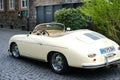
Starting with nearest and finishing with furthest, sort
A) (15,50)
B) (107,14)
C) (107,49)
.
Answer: (107,49) < (15,50) < (107,14)

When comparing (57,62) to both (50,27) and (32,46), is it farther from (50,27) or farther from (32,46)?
(50,27)

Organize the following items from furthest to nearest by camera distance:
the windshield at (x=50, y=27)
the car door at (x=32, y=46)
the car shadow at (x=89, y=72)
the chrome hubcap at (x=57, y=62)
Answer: the windshield at (x=50, y=27) < the car door at (x=32, y=46) < the chrome hubcap at (x=57, y=62) < the car shadow at (x=89, y=72)

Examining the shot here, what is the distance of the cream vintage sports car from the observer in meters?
7.21

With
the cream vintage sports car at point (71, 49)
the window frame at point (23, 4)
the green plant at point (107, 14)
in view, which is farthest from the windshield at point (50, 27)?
the window frame at point (23, 4)

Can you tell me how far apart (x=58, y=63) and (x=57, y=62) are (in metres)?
0.04

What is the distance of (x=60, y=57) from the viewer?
779 centimetres

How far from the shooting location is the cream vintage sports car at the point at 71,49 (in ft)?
23.6

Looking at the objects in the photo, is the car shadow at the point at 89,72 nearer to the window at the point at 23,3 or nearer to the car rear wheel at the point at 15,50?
the car rear wheel at the point at 15,50

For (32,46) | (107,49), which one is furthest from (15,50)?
(107,49)

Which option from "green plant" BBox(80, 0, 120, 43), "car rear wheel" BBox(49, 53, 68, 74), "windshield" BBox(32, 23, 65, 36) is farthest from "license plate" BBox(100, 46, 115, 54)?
"green plant" BBox(80, 0, 120, 43)

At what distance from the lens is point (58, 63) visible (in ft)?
25.9

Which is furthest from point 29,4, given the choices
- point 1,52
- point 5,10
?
point 1,52

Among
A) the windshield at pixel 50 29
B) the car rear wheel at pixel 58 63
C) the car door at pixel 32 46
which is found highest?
the windshield at pixel 50 29

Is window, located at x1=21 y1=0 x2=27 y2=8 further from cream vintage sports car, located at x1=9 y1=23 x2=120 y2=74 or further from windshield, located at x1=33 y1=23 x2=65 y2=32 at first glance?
cream vintage sports car, located at x1=9 y1=23 x2=120 y2=74
